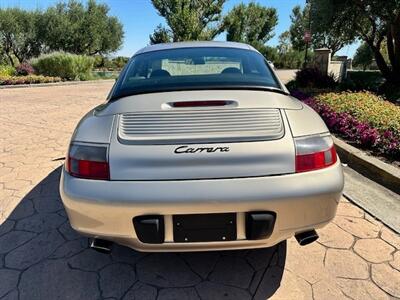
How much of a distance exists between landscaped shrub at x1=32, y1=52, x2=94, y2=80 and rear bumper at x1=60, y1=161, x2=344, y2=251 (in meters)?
20.6

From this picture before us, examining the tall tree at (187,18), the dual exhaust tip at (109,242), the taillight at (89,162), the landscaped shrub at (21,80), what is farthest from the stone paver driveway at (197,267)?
the tall tree at (187,18)

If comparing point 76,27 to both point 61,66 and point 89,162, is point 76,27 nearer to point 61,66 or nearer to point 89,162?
point 61,66

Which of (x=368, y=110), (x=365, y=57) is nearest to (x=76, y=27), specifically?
(x=365, y=57)

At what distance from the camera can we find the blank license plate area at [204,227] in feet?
5.61

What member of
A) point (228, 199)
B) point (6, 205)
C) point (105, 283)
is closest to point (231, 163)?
point (228, 199)

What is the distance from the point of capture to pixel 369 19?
10.6 meters

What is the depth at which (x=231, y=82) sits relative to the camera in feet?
7.47

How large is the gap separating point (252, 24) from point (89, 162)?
48.4 metres

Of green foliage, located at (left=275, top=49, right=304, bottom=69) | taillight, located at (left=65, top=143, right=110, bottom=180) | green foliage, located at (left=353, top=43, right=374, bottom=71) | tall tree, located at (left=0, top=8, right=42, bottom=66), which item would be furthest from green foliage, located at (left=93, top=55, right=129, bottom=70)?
taillight, located at (left=65, top=143, right=110, bottom=180)

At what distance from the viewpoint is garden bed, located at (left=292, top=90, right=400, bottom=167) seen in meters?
4.21

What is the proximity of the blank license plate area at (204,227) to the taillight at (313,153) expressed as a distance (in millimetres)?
463

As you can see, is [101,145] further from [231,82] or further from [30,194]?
[30,194]

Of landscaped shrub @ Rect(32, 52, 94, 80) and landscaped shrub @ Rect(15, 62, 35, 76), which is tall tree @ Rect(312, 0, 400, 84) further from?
landscaped shrub @ Rect(15, 62, 35, 76)

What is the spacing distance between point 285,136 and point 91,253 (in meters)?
1.65
